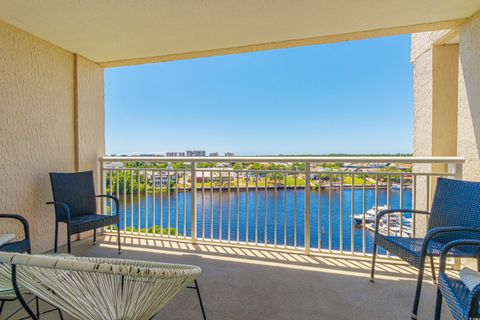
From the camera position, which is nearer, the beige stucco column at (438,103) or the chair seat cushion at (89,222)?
the chair seat cushion at (89,222)

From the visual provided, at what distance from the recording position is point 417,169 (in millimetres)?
3434

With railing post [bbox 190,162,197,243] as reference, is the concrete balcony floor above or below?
below

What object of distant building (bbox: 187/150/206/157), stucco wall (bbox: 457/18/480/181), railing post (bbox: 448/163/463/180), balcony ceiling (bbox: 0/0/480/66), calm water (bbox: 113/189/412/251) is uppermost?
balcony ceiling (bbox: 0/0/480/66)

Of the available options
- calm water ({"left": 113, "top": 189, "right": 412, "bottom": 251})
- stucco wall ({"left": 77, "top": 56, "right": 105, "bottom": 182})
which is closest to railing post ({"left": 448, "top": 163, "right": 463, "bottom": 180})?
calm water ({"left": 113, "top": 189, "right": 412, "bottom": 251})

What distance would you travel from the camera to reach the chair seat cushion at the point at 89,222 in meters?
2.53

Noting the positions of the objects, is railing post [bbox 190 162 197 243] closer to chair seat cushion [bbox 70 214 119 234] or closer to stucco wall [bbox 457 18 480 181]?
chair seat cushion [bbox 70 214 119 234]

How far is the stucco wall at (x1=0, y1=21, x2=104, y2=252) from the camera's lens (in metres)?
2.56

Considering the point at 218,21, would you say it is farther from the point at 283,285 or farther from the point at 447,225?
the point at 447,225

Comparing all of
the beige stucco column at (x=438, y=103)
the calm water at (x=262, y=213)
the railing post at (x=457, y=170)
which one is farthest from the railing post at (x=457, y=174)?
the calm water at (x=262, y=213)

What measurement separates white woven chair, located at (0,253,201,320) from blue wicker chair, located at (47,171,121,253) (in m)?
1.65

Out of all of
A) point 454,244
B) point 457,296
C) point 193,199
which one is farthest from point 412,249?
point 193,199

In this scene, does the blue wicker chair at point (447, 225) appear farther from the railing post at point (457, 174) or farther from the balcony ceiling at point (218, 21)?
the balcony ceiling at point (218, 21)

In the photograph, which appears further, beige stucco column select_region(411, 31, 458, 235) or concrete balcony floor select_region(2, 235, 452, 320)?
beige stucco column select_region(411, 31, 458, 235)

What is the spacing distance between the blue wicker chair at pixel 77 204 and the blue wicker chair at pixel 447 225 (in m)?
2.77
